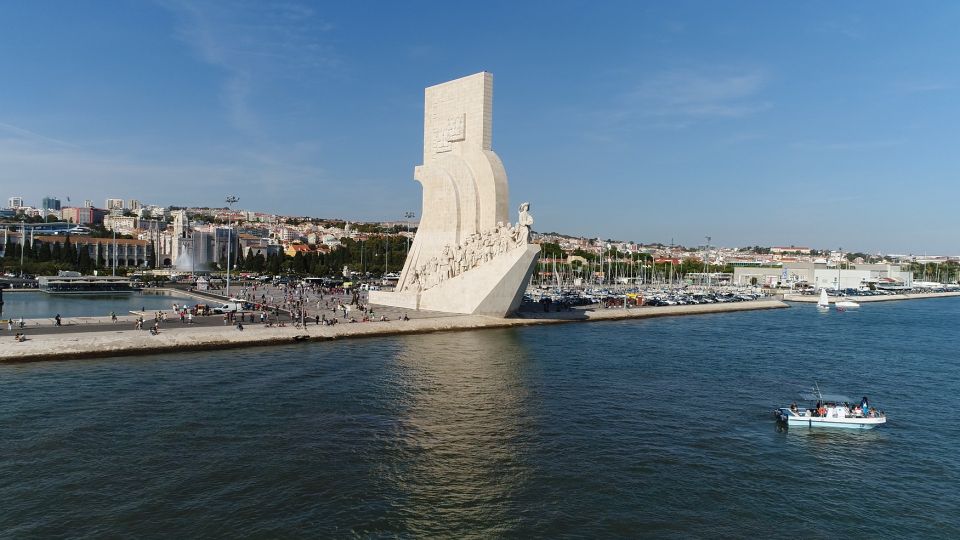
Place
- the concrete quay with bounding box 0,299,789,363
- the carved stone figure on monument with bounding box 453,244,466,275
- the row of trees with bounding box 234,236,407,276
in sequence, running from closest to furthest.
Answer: the concrete quay with bounding box 0,299,789,363, the carved stone figure on monument with bounding box 453,244,466,275, the row of trees with bounding box 234,236,407,276

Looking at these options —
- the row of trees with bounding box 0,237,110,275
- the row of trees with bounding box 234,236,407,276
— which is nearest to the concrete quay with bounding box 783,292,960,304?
the row of trees with bounding box 234,236,407,276

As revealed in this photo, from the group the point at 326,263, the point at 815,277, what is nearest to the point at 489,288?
the point at 326,263

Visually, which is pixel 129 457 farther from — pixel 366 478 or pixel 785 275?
pixel 785 275

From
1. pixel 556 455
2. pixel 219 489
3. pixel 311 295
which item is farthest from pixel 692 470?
pixel 311 295

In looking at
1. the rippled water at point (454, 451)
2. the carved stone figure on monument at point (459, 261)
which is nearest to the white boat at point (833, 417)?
the rippled water at point (454, 451)

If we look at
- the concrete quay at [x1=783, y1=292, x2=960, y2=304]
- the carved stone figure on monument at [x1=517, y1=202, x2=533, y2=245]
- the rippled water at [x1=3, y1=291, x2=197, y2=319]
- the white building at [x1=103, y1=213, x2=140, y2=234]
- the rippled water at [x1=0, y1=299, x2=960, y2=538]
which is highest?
the white building at [x1=103, y1=213, x2=140, y2=234]

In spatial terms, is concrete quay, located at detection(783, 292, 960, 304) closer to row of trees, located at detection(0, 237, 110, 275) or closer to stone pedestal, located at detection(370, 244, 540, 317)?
stone pedestal, located at detection(370, 244, 540, 317)

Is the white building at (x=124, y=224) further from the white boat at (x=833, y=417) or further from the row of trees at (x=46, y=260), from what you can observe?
the white boat at (x=833, y=417)
